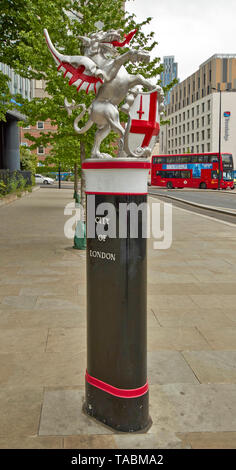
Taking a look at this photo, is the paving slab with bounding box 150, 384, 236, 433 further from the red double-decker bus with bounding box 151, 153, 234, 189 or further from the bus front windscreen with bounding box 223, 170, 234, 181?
the bus front windscreen with bounding box 223, 170, 234, 181

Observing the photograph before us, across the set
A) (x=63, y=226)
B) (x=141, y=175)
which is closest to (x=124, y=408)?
(x=141, y=175)

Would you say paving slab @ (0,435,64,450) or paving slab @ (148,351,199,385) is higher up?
paving slab @ (148,351,199,385)

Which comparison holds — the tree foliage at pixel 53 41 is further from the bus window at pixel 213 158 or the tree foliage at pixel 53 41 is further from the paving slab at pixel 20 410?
the bus window at pixel 213 158

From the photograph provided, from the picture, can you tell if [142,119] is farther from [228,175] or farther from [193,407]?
[228,175]

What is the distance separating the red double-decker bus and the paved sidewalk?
37648 millimetres

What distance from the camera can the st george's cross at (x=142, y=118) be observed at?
3225 mm

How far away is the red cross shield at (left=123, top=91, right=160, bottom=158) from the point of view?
322cm

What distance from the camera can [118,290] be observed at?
9.80 feet

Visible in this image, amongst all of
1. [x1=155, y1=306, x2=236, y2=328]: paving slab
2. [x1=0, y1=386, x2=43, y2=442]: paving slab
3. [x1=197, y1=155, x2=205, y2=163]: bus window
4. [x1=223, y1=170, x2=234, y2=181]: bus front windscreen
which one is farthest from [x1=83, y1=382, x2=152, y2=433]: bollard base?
[x1=223, y1=170, x2=234, y2=181]: bus front windscreen

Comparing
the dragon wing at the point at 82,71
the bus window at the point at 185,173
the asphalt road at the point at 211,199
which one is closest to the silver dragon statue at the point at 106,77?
the dragon wing at the point at 82,71

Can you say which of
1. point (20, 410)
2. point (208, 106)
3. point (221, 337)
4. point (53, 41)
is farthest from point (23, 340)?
point (208, 106)
